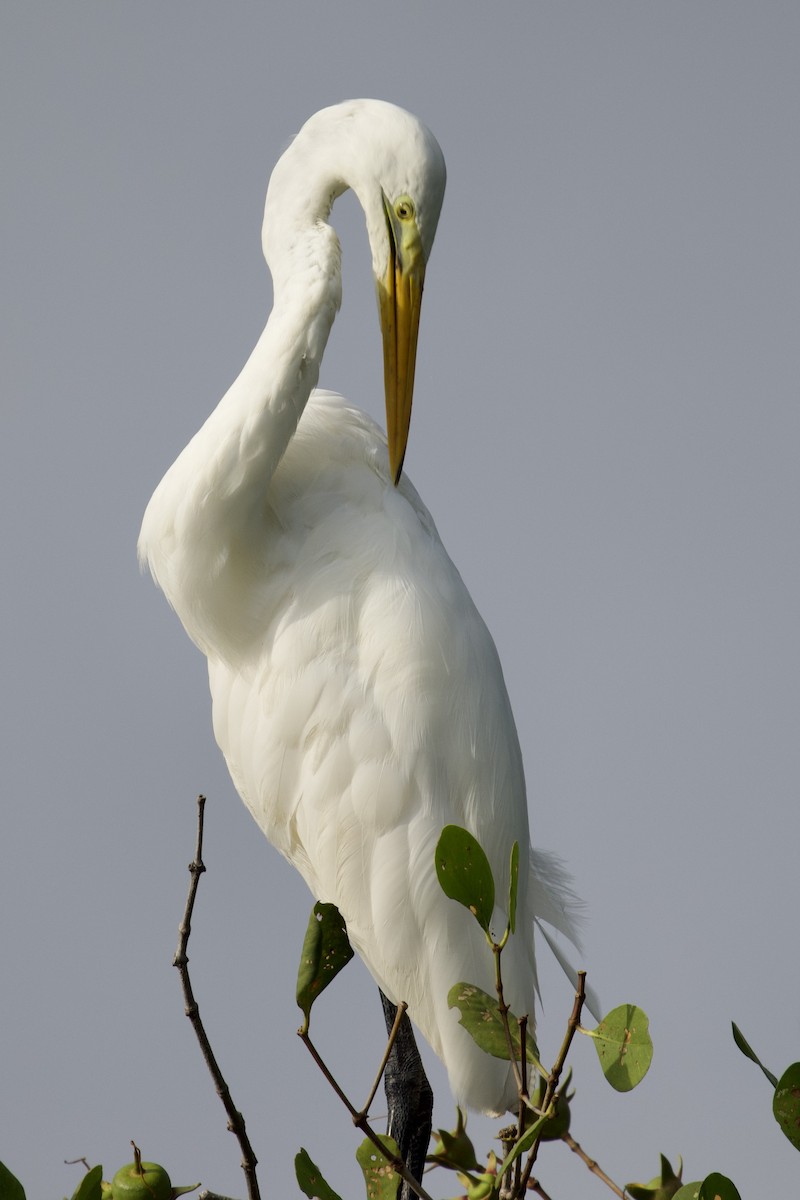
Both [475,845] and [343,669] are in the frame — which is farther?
[343,669]

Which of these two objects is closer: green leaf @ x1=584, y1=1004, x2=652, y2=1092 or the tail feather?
green leaf @ x1=584, y1=1004, x2=652, y2=1092

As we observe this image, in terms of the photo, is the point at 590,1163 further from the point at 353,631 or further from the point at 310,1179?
the point at 353,631

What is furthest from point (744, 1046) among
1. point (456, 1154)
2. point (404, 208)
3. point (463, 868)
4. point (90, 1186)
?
point (404, 208)

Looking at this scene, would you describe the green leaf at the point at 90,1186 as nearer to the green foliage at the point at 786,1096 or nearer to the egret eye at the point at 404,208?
the green foliage at the point at 786,1096

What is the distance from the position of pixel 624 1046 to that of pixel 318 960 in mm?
204

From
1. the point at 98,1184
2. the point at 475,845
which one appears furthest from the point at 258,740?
the point at 475,845

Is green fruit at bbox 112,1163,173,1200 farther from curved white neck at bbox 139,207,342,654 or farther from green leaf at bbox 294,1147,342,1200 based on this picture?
curved white neck at bbox 139,207,342,654

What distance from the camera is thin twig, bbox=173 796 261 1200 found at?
93 centimetres

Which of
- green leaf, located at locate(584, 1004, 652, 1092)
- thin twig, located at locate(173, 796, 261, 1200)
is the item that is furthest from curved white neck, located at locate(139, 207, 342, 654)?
green leaf, located at locate(584, 1004, 652, 1092)

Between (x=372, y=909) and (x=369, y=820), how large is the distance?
118mm

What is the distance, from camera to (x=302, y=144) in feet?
5.11

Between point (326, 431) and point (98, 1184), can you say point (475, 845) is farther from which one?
point (326, 431)

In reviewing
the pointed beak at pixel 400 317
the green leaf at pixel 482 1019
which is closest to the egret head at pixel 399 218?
the pointed beak at pixel 400 317

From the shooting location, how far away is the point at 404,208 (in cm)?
145
